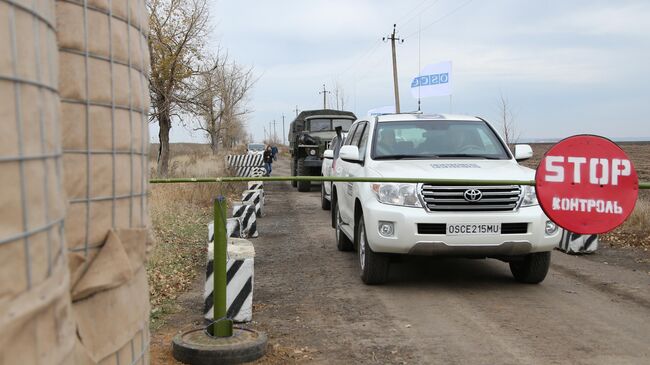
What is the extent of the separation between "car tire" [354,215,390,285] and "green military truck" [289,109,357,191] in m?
13.1

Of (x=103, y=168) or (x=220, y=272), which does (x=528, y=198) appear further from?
(x=103, y=168)

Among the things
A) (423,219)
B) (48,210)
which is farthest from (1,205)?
(423,219)

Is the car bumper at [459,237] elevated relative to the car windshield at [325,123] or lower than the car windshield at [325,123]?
lower

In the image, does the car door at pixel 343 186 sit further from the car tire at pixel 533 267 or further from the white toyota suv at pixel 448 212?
the car tire at pixel 533 267

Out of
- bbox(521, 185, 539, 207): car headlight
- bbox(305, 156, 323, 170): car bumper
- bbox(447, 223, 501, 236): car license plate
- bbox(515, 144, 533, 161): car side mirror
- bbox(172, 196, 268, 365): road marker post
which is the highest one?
bbox(515, 144, 533, 161): car side mirror

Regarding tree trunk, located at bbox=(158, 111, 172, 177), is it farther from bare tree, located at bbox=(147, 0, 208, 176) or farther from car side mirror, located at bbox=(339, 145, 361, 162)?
car side mirror, located at bbox=(339, 145, 361, 162)

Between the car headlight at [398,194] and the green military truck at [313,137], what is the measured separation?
13428mm

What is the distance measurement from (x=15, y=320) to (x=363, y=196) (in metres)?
5.65

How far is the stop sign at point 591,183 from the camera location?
12.7 ft

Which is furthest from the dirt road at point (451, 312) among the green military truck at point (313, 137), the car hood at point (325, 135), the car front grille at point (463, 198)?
the car hood at point (325, 135)

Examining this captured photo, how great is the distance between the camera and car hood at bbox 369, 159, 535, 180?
20.9 feet

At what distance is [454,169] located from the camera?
6.55m

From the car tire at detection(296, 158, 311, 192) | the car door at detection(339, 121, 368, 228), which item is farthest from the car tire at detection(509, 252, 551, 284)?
the car tire at detection(296, 158, 311, 192)

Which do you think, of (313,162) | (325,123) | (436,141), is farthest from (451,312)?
(325,123)
